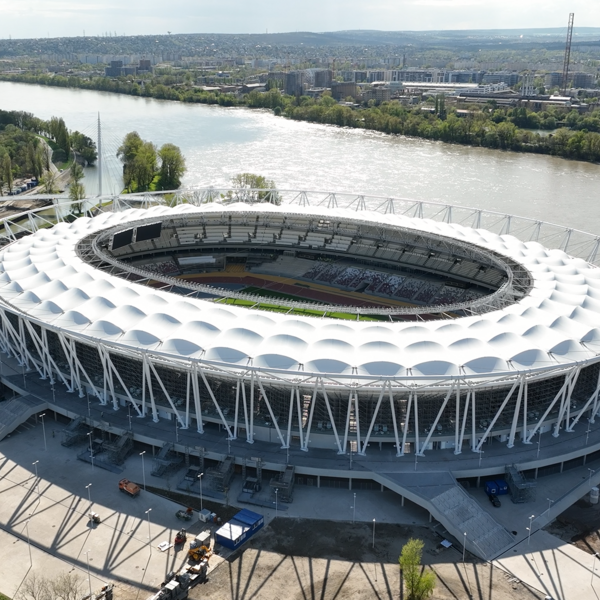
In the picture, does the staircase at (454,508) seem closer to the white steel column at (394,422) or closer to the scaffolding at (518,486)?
the white steel column at (394,422)

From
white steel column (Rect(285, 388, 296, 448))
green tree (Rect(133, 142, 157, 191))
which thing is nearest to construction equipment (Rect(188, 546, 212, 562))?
white steel column (Rect(285, 388, 296, 448))

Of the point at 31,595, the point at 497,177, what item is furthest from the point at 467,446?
the point at 497,177

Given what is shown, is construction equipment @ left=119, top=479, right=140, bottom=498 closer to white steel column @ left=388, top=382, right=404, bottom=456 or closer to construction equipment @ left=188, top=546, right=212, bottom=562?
construction equipment @ left=188, top=546, right=212, bottom=562

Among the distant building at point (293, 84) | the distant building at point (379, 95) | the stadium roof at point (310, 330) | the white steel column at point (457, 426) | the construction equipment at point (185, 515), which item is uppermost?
the distant building at point (293, 84)

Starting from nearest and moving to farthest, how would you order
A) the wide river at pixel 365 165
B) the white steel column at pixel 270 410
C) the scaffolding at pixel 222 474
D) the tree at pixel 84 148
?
the scaffolding at pixel 222 474, the white steel column at pixel 270 410, the wide river at pixel 365 165, the tree at pixel 84 148

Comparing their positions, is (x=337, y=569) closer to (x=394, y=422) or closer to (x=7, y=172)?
(x=394, y=422)

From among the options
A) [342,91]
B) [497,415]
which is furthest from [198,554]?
[342,91]

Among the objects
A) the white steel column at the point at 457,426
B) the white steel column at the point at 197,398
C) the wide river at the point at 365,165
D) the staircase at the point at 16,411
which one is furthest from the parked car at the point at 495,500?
the wide river at the point at 365,165
